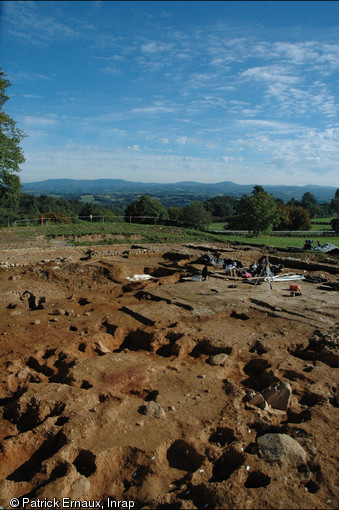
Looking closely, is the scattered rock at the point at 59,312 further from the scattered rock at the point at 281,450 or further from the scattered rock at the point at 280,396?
the scattered rock at the point at 281,450

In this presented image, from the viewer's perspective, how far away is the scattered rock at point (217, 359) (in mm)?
6320

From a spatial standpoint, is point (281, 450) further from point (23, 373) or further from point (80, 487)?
point (23, 373)

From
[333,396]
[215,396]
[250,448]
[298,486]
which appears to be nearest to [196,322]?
[215,396]

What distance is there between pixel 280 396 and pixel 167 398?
68.5 inches

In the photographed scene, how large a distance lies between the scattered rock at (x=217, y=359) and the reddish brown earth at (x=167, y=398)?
88 mm

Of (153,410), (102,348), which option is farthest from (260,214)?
(153,410)

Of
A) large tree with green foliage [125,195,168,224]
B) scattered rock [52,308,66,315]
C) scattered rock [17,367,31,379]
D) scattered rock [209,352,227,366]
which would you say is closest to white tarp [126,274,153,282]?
scattered rock [52,308,66,315]

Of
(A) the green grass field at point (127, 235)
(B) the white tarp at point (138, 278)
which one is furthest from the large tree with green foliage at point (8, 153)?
(B) the white tarp at point (138, 278)

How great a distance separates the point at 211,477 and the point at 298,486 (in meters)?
0.94

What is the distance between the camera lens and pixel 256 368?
20.9 feet

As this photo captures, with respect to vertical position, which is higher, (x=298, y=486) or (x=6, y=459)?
(x=298, y=486)

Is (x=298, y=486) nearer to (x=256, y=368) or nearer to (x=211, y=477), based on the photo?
(x=211, y=477)

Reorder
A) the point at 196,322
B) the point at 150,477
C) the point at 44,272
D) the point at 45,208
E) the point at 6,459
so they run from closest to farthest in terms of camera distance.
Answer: the point at 150,477 < the point at 6,459 < the point at 196,322 < the point at 44,272 < the point at 45,208

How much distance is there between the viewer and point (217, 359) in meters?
6.38
